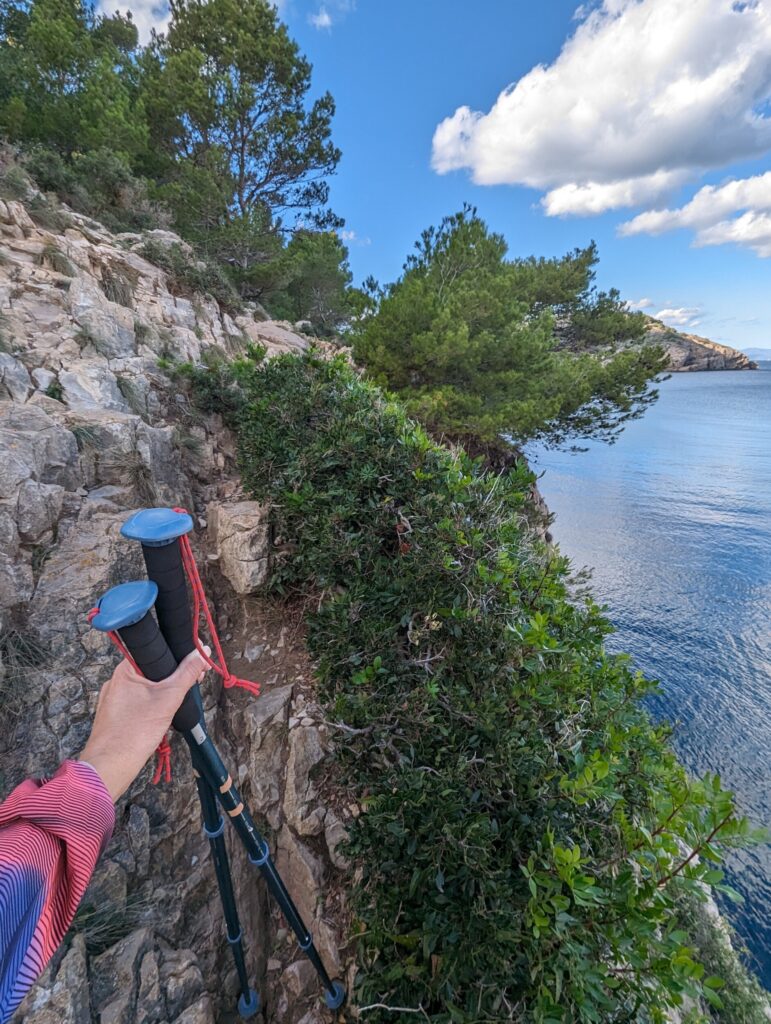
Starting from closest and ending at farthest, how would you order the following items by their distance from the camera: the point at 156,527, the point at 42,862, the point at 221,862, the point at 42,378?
the point at 42,862, the point at 156,527, the point at 221,862, the point at 42,378

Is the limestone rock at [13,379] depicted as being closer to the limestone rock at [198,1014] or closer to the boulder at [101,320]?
the boulder at [101,320]

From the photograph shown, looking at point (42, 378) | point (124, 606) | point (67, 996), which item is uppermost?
point (42, 378)

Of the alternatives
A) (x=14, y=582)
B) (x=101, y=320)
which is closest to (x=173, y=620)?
(x=14, y=582)

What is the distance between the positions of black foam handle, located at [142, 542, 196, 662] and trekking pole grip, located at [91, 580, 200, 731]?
67 mm

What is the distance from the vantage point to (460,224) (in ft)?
28.8

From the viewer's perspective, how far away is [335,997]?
182 cm

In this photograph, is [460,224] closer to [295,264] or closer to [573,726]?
[295,264]

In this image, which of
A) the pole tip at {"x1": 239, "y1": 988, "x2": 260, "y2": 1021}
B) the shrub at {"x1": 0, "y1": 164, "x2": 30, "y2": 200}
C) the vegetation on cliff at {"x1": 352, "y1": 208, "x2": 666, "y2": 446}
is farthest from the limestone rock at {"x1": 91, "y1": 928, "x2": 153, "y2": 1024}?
the shrub at {"x1": 0, "y1": 164, "x2": 30, "y2": 200}

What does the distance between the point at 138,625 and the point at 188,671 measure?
0.23m

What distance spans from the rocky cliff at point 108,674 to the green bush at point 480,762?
0.38 m

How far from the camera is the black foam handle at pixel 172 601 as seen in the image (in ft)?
4.00

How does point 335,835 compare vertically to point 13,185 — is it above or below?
below

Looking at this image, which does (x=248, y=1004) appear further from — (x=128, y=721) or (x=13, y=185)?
(x=13, y=185)

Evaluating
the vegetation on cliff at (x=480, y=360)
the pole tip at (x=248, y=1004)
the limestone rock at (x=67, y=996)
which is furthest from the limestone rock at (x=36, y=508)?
the vegetation on cliff at (x=480, y=360)
